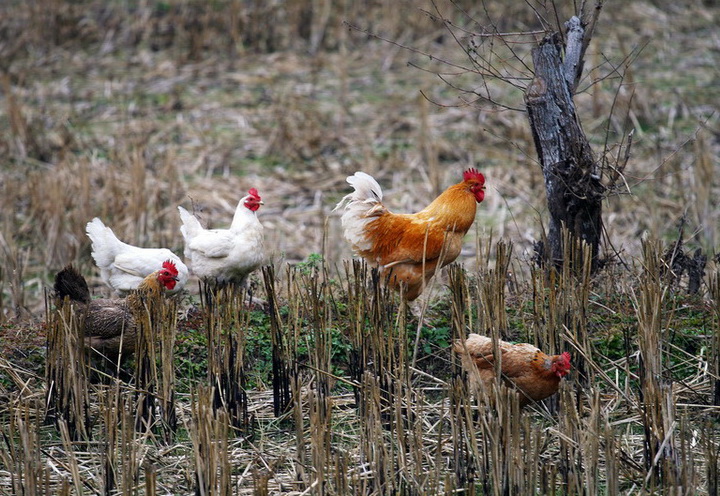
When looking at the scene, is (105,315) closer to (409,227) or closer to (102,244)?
(102,244)

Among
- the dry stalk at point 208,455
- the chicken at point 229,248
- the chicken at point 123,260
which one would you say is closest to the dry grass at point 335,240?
the dry stalk at point 208,455

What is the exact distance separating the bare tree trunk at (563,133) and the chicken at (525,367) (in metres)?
1.15

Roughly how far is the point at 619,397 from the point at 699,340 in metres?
1.06

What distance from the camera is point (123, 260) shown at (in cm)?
592

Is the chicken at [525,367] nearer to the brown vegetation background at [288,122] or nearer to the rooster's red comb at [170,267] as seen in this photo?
the brown vegetation background at [288,122]

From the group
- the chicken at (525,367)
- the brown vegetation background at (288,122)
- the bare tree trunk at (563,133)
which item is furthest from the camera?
the brown vegetation background at (288,122)

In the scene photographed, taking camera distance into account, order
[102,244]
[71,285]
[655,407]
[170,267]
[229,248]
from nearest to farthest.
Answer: [655,407]
[71,285]
[170,267]
[229,248]
[102,244]

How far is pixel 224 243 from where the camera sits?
5816 millimetres

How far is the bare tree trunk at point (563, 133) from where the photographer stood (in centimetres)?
532

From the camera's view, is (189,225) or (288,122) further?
(288,122)

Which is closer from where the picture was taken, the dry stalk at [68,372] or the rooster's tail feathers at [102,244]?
the dry stalk at [68,372]

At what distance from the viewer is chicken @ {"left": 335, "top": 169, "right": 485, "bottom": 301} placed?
18.1 ft

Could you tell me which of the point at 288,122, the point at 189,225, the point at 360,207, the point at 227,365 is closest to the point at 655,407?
the point at 227,365

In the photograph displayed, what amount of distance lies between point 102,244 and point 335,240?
2.35 m
